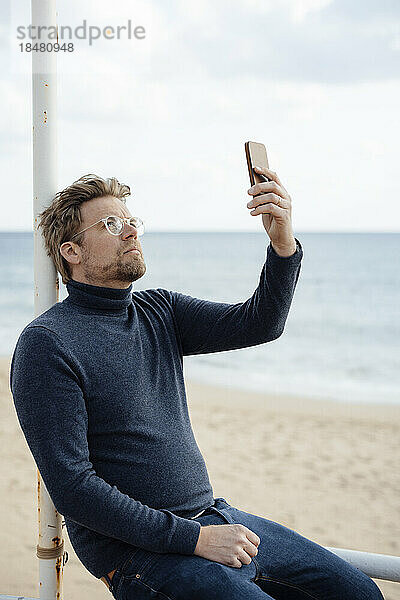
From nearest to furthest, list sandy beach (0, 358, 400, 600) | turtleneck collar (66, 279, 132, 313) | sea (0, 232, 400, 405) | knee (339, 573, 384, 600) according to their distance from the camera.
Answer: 1. knee (339, 573, 384, 600)
2. turtleneck collar (66, 279, 132, 313)
3. sandy beach (0, 358, 400, 600)
4. sea (0, 232, 400, 405)

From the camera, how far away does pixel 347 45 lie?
2148 centimetres

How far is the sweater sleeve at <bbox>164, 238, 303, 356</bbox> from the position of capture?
1.52 m

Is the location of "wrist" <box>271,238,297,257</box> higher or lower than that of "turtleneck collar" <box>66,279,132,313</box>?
higher

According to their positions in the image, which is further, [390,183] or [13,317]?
[390,183]

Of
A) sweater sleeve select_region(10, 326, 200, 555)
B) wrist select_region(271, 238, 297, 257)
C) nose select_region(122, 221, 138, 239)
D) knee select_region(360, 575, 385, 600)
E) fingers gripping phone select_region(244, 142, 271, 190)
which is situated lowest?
knee select_region(360, 575, 385, 600)

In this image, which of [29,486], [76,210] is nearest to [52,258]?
[76,210]

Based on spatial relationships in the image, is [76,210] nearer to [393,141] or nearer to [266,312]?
[266,312]

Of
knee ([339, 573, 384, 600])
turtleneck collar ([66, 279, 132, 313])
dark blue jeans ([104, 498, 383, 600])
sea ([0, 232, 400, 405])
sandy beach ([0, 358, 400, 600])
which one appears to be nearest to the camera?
dark blue jeans ([104, 498, 383, 600])

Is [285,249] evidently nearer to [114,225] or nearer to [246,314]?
[246,314]

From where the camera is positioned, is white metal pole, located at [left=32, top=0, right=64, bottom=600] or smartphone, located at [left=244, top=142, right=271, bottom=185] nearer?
smartphone, located at [left=244, top=142, right=271, bottom=185]

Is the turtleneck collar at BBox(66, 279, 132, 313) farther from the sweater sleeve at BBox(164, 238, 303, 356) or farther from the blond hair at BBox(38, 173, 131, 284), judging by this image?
the sweater sleeve at BBox(164, 238, 303, 356)

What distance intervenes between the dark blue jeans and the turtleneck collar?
1.68 ft

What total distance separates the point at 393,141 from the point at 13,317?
17.2 m

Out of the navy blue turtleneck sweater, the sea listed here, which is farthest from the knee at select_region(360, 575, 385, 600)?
the sea
